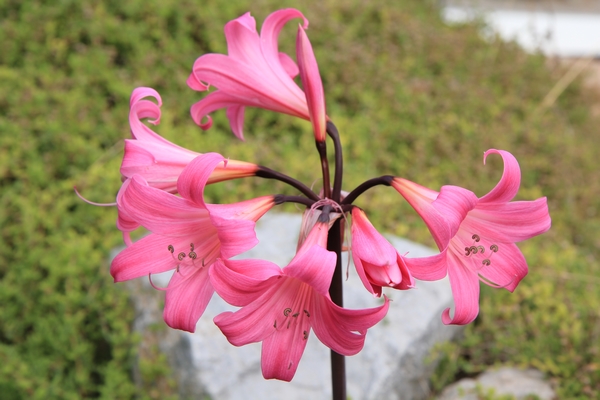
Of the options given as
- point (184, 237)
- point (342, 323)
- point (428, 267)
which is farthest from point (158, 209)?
point (428, 267)

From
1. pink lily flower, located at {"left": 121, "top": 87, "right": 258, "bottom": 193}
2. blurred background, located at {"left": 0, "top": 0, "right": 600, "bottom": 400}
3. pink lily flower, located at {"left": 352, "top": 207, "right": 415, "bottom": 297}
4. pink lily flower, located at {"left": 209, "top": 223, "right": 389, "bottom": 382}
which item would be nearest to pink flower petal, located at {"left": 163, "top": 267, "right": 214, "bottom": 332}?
pink lily flower, located at {"left": 209, "top": 223, "right": 389, "bottom": 382}

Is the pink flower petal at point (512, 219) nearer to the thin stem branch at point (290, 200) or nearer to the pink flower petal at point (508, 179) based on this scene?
the pink flower petal at point (508, 179)

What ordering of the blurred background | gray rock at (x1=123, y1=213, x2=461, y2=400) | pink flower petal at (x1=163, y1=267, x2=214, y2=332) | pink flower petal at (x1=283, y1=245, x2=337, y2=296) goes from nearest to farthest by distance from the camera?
pink flower petal at (x1=283, y1=245, x2=337, y2=296) < pink flower petal at (x1=163, y1=267, x2=214, y2=332) < gray rock at (x1=123, y1=213, x2=461, y2=400) < the blurred background

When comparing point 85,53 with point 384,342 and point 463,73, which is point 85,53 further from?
point 463,73

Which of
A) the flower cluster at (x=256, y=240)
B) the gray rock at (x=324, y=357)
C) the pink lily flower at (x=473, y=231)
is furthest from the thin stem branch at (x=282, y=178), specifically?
the gray rock at (x=324, y=357)

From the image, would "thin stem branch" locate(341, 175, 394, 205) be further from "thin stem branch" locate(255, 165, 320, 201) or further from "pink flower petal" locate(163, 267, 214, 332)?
"pink flower petal" locate(163, 267, 214, 332)

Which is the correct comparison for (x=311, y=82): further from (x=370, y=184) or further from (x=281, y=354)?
(x=281, y=354)
